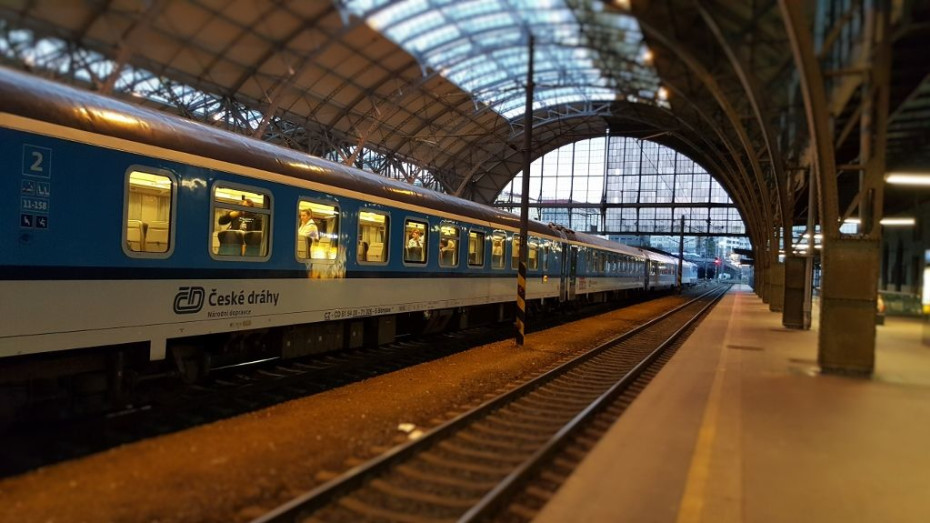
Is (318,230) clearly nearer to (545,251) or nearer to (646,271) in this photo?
(545,251)

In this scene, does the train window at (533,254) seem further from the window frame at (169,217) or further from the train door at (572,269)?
the window frame at (169,217)

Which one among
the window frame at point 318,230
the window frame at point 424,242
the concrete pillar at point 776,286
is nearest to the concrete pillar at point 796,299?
the concrete pillar at point 776,286

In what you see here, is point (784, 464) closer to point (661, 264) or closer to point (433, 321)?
point (433, 321)

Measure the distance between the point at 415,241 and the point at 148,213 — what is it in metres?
5.58

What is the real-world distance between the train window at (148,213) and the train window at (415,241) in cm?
500

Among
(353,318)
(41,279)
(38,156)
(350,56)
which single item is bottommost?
(353,318)

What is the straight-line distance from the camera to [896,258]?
26438 millimetres

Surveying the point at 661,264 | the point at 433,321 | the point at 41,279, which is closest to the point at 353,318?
the point at 433,321

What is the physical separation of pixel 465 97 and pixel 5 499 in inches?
1441

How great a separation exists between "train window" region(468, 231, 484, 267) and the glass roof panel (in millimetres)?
9662

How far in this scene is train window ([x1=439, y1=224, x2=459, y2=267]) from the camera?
1241cm

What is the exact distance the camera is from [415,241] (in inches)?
447

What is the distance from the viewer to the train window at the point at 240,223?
278 inches

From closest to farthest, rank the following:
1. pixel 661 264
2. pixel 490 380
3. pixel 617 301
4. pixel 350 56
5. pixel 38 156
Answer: pixel 38 156 → pixel 490 380 → pixel 350 56 → pixel 617 301 → pixel 661 264
